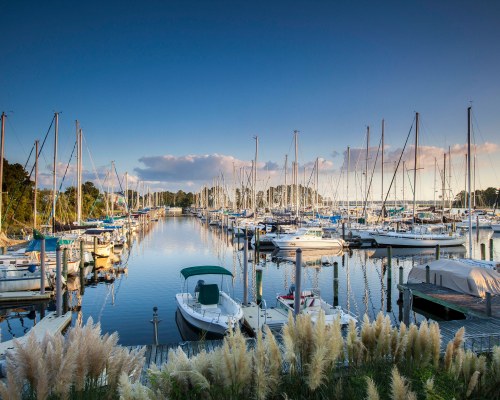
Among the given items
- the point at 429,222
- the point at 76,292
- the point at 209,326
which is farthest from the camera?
the point at 429,222

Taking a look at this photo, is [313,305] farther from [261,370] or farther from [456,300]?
[261,370]

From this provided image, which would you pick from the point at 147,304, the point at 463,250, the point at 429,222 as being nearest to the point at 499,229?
the point at 429,222

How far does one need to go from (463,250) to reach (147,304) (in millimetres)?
41765

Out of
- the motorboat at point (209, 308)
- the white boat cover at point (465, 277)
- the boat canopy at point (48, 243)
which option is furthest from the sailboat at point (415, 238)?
the motorboat at point (209, 308)

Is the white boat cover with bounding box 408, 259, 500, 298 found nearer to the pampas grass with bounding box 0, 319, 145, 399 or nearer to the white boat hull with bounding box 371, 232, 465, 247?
the pampas grass with bounding box 0, 319, 145, 399

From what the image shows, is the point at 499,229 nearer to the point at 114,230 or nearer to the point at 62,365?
the point at 114,230

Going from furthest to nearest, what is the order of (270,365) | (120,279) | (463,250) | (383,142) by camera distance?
(383,142), (463,250), (120,279), (270,365)

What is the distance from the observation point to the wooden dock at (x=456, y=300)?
16.4m

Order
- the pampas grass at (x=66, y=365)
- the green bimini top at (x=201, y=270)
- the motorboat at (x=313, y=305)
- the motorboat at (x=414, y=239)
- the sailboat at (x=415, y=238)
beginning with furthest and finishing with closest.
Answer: the motorboat at (x=414, y=239), the sailboat at (x=415, y=238), the green bimini top at (x=201, y=270), the motorboat at (x=313, y=305), the pampas grass at (x=66, y=365)

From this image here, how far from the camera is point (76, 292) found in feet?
88.0

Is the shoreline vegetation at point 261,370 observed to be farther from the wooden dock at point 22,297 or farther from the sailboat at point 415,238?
the sailboat at point 415,238

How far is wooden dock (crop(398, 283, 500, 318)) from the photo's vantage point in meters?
16.4

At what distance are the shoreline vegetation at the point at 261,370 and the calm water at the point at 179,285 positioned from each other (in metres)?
14.0

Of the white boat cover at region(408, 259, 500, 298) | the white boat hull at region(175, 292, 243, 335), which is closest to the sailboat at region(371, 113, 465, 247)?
the white boat cover at region(408, 259, 500, 298)
